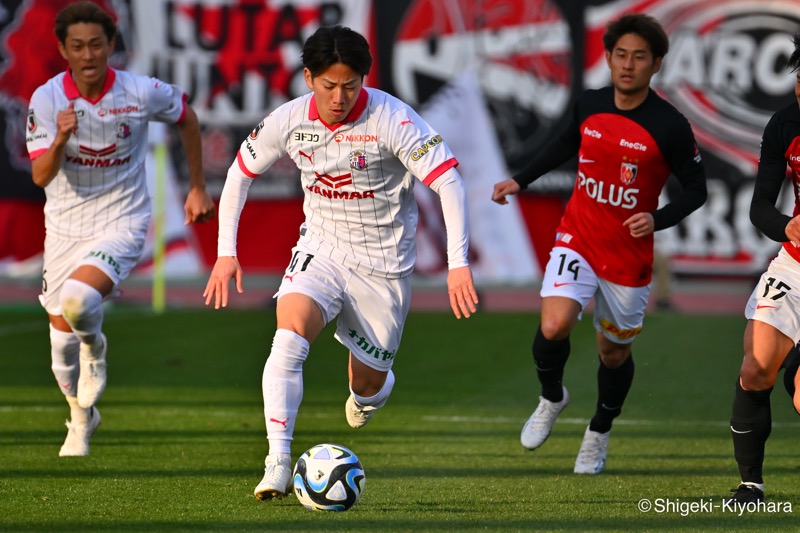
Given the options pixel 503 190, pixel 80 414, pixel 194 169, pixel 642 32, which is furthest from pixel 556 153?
pixel 80 414

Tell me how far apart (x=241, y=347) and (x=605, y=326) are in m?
7.34

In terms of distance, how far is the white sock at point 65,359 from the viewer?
8.11 meters

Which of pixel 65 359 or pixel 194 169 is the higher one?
pixel 194 169

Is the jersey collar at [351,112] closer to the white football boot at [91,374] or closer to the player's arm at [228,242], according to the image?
the player's arm at [228,242]

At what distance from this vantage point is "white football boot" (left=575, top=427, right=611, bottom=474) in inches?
Result: 290

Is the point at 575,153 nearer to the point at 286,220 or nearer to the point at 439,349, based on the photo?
the point at 439,349

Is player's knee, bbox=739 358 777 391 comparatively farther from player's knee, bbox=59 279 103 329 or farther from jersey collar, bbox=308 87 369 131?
player's knee, bbox=59 279 103 329

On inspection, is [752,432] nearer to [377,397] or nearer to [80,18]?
[377,397]

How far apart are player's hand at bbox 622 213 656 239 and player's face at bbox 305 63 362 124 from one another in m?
1.69

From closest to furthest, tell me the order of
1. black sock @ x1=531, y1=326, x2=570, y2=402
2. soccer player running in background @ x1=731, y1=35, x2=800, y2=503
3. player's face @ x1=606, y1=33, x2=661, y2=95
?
soccer player running in background @ x1=731, y1=35, x2=800, y2=503
player's face @ x1=606, y1=33, x2=661, y2=95
black sock @ x1=531, y1=326, x2=570, y2=402

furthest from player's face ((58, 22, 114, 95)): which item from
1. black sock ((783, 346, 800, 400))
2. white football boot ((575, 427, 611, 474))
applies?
black sock ((783, 346, 800, 400))

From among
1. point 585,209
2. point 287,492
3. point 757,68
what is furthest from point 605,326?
point 757,68

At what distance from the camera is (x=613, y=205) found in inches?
290

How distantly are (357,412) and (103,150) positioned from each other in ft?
7.52
